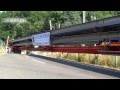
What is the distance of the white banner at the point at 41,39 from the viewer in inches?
1614

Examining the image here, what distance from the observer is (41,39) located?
45.4 m

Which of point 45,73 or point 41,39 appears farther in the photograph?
point 41,39

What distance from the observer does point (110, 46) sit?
76.4 feet

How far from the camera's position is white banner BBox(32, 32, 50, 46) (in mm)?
41000

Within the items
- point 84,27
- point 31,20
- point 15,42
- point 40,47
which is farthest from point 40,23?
point 84,27

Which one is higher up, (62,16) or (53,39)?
(62,16)

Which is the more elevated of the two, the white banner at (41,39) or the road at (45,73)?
the white banner at (41,39)

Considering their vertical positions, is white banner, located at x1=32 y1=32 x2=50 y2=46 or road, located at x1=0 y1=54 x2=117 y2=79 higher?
white banner, located at x1=32 y1=32 x2=50 y2=46

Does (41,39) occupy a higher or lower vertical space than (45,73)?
higher
